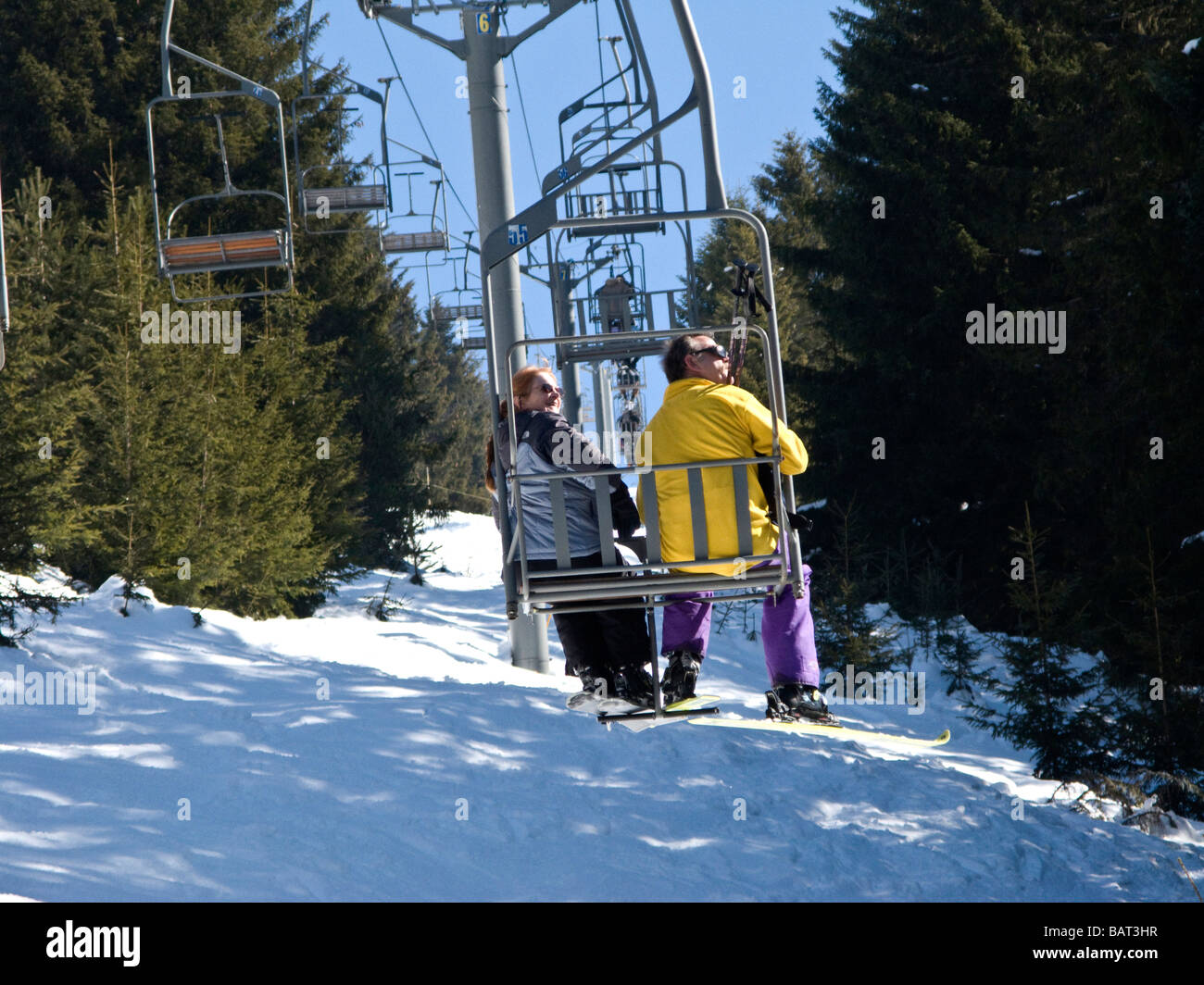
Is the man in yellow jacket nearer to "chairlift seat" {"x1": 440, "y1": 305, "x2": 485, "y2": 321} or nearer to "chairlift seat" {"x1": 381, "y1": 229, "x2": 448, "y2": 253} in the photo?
"chairlift seat" {"x1": 381, "y1": 229, "x2": 448, "y2": 253}

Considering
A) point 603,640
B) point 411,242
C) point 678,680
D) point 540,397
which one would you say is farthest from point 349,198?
point 678,680

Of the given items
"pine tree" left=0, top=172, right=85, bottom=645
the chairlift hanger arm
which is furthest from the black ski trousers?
"pine tree" left=0, top=172, right=85, bottom=645

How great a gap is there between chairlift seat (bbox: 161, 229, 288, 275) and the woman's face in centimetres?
579

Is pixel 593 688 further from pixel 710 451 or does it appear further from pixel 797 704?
pixel 710 451

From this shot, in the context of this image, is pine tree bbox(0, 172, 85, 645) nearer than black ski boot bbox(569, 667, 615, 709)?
No

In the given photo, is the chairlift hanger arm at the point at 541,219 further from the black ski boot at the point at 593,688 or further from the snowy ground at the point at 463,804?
the snowy ground at the point at 463,804

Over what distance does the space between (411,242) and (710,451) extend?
14389 mm

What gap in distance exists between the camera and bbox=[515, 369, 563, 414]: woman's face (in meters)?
6.03

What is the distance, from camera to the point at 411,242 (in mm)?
19156

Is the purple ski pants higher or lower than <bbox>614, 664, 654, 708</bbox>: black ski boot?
higher

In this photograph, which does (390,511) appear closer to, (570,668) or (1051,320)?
(1051,320)

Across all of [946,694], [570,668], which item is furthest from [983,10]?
[570,668]
